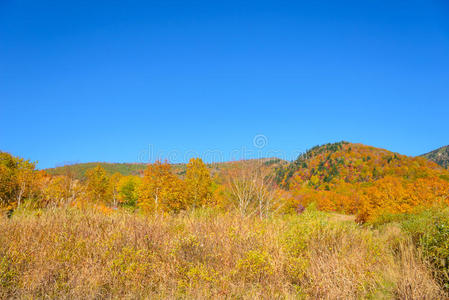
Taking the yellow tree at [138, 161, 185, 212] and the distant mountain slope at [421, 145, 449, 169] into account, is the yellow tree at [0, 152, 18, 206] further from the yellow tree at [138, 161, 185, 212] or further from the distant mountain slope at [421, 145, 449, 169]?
the distant mountain slope at [421, 145, 449, 169]

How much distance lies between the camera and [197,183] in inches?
1255

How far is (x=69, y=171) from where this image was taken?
25703 millimetres

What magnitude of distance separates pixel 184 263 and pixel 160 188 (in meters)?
18.2

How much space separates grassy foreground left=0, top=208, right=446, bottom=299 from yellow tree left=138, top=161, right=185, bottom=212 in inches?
600

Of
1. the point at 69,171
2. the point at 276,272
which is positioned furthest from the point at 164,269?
the point at 69,171

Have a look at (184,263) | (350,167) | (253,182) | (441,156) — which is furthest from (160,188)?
(441,156)

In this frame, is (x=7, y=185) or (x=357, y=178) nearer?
(x=7, y=185)

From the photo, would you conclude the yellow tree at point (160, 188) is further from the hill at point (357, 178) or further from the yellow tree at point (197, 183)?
the hill at point (357, 178)

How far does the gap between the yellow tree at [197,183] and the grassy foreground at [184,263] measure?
65.4 ft

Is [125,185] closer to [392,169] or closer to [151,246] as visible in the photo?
[151,246]

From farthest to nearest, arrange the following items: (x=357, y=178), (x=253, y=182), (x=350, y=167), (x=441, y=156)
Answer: (x=441, y=156) < (x=350, y=167) < (x=357, y=178) < (x=253, y=182)

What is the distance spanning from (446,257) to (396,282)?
181cm

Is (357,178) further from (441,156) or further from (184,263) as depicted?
(184,263)

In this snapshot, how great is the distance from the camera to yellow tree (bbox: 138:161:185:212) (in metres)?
24.3
